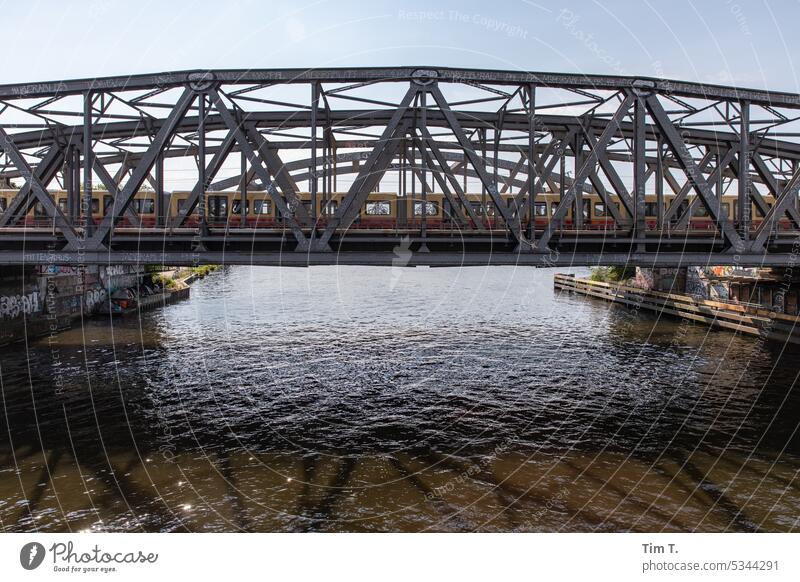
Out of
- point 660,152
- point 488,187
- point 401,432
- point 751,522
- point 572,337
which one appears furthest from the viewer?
point 572,337

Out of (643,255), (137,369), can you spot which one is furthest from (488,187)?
(137,369)

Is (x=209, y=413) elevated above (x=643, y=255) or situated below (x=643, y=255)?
below

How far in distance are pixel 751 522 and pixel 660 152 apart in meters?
19.0

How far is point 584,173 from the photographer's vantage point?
975 inches

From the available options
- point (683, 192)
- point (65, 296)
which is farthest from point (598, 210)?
point (65, 296)

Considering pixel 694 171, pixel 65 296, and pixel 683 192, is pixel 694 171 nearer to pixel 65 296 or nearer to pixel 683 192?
pixel 683 192

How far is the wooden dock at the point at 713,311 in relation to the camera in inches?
1618

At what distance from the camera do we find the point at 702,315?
167 feet

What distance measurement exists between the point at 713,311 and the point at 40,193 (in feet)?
162

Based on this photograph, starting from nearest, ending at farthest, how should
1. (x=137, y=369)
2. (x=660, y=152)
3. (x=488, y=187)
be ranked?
1. (x=488, y=187)
2. (x=660, y=152)
3. (x=137, y=369)

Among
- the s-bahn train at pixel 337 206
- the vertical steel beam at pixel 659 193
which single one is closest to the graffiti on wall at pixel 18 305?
the s-bahn train at pixel 337 206

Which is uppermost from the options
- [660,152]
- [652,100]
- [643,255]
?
[652,100]

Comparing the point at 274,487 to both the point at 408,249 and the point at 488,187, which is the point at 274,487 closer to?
the point at 408,249

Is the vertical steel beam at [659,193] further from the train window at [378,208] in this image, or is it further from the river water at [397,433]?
the train window at [378,208]
